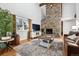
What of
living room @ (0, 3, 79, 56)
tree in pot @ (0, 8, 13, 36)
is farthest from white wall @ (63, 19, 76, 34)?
tree in pot @ (0, 8, 13, 36)

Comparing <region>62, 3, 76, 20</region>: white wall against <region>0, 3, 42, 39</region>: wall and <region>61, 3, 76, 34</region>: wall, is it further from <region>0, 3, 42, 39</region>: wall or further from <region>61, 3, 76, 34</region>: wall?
<region>0, 3, 42, 39</region>: wall

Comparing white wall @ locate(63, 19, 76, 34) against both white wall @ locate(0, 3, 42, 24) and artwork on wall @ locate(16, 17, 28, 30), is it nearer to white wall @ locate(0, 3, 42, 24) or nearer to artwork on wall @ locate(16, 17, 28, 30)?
white wall @ locate(0, 3, 42, 24)

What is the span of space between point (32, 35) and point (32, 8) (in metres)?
0.50

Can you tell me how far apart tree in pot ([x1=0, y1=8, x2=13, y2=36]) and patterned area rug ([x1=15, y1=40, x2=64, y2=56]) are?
1.25ft

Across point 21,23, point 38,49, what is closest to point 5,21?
point 21,23

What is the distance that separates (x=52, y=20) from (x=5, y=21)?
841mm

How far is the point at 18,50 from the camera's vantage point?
213 cm

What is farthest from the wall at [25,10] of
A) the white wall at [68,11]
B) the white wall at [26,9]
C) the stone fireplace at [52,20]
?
the white wall at [68,11]

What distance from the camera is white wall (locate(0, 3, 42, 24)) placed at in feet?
6.82

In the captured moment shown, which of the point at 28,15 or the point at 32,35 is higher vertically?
the point at 28,15

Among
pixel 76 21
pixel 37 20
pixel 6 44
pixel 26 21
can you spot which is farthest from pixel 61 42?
pixel 6 44

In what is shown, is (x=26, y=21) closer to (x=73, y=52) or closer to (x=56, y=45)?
(x=56, y=45)

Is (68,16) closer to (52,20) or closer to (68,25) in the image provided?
(68,25)

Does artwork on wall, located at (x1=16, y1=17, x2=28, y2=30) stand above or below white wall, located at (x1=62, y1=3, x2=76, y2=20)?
below
